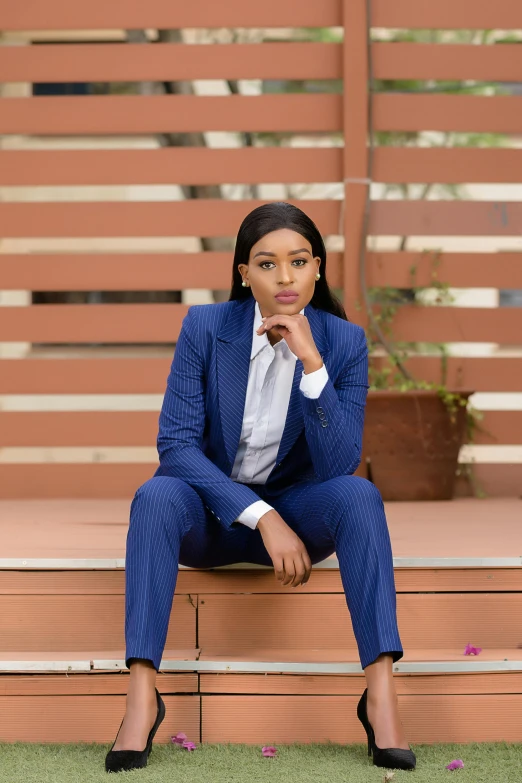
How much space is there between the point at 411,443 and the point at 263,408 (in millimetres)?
1490

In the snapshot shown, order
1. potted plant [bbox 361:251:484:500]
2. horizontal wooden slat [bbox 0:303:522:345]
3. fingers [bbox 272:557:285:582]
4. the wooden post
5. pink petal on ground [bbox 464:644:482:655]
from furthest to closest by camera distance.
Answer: horizontal wooden slat [bbox 0:303:522:345], the wooden post, potted plant [bbox 361:251:484:500], pink petal on ground [bbox 464:644:482:655], fingers [bbox 272:557:285:582]

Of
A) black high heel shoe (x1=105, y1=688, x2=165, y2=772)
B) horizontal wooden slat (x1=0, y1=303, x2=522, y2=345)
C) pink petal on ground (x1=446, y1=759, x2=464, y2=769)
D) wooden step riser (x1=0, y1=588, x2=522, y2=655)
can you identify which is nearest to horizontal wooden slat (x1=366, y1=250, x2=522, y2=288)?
horizontal wooden slat (x1=0, y1=303, x2=522, y2=345)

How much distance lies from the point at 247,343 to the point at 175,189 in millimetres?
1970

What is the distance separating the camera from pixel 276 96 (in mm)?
4250

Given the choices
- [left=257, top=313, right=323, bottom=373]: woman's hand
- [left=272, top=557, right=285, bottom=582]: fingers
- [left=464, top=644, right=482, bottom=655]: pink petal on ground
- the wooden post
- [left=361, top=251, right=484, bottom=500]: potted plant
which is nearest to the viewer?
[left=272, top=557, right=285, bottom=582]: fingers

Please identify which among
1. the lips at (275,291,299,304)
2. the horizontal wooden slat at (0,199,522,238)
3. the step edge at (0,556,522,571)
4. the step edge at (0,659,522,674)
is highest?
the horizontal wooden slat at (0,199,522,238)

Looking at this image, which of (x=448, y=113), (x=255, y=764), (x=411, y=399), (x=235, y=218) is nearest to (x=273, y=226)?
(x=255, y=764)

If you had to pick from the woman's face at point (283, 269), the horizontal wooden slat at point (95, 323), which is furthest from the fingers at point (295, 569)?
the horizontal wooden slat at point (95, 323)

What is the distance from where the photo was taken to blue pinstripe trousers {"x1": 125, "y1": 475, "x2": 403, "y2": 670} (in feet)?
7.27

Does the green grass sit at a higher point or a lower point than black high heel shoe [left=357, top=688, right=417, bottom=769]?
lower

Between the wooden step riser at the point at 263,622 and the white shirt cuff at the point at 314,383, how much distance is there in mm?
520

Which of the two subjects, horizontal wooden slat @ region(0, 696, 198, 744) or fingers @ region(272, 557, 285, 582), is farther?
horizontal wooden slat @ region(0, 696, 198, 744)

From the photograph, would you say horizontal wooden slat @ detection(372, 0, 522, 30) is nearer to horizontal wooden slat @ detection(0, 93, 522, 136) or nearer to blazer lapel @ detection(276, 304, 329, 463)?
horizontal wooden slat @ detection(0, 93, 522, 136)

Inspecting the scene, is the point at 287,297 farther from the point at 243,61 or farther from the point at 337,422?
the point at 243,61
